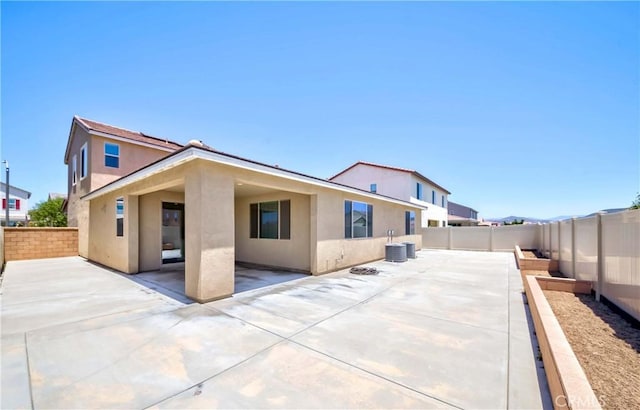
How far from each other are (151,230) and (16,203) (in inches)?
1498

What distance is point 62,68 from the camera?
9.26m

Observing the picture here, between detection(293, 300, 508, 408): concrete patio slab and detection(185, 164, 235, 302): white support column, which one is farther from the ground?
detection(185, 164, 235, 302): white support column

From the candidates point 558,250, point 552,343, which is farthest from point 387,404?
point 558,250

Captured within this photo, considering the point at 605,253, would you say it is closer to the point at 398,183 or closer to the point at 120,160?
the point at 398,183

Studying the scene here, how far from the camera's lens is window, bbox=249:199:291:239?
9.55 metres

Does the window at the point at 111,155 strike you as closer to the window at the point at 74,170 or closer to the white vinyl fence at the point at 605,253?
the window at the point at 74,170

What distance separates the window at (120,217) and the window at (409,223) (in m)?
14.1

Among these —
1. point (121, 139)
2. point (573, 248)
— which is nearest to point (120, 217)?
point (121, 139)

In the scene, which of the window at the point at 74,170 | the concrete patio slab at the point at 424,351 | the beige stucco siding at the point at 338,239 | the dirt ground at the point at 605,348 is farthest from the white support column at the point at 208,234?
the window at the point at 74,170

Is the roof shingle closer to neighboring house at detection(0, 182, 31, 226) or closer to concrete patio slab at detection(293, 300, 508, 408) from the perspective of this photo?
concrete patio slab at detection(293, 300, 508, 408)

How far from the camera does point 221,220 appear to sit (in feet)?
18.9

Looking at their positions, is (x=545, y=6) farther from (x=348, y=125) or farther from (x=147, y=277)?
(x=147, y=277)

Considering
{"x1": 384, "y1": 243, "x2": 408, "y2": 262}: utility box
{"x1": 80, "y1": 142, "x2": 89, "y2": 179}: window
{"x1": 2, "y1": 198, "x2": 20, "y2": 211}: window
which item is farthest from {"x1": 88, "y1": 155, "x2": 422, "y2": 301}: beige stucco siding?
{"x1": 2, "y1": 198, "x2": 20, "y2": 211}: window

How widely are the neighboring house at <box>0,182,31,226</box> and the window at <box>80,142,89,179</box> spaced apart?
1043 inches
